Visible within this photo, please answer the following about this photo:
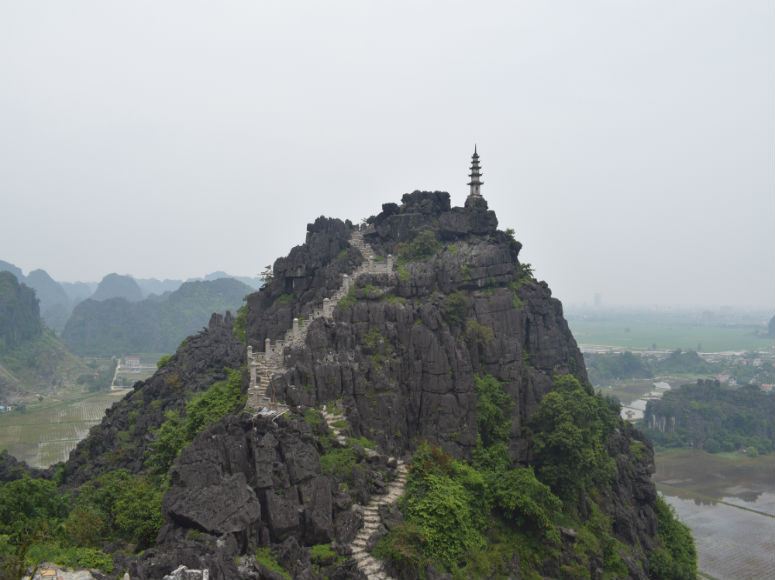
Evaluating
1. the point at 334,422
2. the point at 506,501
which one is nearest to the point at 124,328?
the point at 334,422

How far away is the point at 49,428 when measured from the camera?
83.8 meters

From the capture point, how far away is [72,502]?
88.9 ft

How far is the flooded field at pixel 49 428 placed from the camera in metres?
70.2

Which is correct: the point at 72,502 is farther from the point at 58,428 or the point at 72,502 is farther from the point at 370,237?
the point at 58,428

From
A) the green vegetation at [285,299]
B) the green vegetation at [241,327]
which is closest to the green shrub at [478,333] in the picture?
the green vegetation at [285,299]

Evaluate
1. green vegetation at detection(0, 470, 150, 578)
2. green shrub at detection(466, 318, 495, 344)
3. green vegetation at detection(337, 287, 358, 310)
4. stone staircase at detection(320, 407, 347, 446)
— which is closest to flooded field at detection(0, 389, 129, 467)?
green vegetation at detection(0, 470, 150, 578)

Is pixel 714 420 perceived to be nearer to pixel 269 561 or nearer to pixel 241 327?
pixel 241 327

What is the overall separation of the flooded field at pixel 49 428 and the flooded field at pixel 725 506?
3142 inches

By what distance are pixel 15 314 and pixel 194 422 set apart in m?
134

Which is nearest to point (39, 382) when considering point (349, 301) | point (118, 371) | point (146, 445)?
point (118, 371)

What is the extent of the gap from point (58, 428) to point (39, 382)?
43057mm

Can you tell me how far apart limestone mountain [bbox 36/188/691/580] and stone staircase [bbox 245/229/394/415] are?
0.14m

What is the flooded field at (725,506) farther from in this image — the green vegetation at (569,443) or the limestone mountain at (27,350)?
the limestone mountain at (27,350)

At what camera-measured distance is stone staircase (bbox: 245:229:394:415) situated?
2975cm
